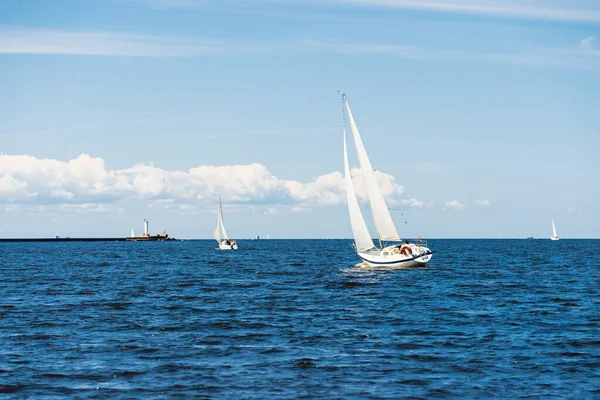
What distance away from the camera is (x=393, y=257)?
73188 millimetres

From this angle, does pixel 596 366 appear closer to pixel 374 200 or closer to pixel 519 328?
pixel 519 328

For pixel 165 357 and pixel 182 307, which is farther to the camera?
pixel 182 307

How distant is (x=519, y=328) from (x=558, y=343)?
436 cm

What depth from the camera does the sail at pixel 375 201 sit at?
75.2m

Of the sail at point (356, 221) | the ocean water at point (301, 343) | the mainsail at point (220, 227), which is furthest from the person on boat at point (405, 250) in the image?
the mainsail at point (220, 227)

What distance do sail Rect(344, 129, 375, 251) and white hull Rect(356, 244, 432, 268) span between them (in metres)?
1.15

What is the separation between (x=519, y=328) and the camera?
34750 mm

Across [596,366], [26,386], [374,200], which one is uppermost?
[374,200]

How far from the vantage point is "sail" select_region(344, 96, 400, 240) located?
7525 centimetres

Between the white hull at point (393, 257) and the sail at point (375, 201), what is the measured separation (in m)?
1.91

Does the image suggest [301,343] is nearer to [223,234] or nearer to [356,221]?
[356,221]

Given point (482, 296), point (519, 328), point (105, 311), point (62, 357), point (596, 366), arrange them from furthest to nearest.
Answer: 1. point (482, 296)
2. point (105, 311)
3. point (519, 328)
4. point (62, 357)
5. point (596, 366)

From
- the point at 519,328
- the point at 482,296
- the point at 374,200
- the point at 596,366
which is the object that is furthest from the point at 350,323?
the point at 374,200

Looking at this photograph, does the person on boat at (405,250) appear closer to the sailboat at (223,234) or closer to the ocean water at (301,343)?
the ocean water at (301,343)
